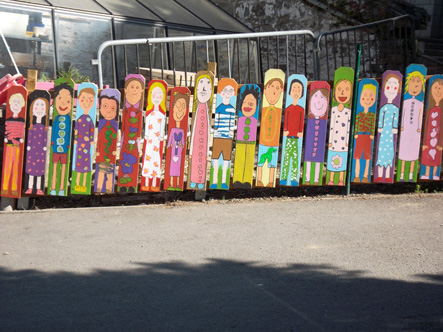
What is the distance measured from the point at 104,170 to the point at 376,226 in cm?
285

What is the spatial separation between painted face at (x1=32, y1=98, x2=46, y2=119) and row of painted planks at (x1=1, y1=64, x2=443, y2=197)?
10 mm

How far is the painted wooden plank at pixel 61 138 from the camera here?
595 cm

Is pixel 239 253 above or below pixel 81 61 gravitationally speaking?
below

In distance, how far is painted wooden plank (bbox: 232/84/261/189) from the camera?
5.98 meters

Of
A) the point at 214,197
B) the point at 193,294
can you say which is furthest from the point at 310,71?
the point at 193,294

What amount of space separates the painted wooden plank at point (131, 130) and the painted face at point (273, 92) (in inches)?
51.3

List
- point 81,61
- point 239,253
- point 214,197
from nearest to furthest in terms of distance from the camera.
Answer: point 239,253 < point 214,197 < point 81,61

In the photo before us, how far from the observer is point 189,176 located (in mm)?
6133

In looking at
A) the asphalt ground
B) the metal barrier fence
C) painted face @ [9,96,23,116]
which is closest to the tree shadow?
the asphalt ground

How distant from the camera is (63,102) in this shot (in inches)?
234

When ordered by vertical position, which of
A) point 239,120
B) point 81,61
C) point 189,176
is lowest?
point 189,176

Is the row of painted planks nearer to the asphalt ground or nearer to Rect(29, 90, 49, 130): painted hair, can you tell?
Rect(29, 90, 49, 130): painted hair

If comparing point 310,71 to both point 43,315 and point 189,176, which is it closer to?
point 189,176

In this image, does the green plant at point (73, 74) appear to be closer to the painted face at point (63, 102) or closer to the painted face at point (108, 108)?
the painted face at point (63, 102)
